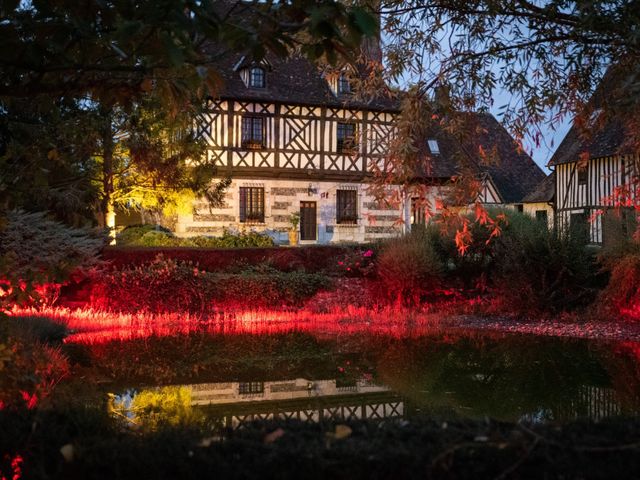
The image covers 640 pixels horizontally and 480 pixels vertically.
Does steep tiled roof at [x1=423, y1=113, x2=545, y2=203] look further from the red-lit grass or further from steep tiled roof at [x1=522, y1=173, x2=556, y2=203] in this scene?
the red-lit grass

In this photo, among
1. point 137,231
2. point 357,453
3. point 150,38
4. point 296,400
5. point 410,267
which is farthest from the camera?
point 137,231

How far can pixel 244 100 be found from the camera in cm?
2508

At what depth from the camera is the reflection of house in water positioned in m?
5.51

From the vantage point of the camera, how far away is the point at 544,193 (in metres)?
27.9

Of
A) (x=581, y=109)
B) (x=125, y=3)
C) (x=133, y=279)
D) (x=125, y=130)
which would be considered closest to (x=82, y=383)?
(x=125, y=3)

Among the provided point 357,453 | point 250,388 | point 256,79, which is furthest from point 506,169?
point 357,453

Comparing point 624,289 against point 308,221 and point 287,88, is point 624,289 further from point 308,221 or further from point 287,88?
point 287,88

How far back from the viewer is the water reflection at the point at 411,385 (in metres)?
5.62

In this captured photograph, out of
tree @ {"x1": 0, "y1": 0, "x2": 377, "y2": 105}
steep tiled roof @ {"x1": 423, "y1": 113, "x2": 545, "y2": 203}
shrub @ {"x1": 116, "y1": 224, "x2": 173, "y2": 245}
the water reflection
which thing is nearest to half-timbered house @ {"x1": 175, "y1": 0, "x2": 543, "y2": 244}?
shrub @ {"x1": 116, "y1": 224, "x2": 173, "y2": 245}

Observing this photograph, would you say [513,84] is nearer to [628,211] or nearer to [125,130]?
[628,211]

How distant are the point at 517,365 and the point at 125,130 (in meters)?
12.7

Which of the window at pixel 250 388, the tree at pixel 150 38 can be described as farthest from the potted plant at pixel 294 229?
the tree at pixel 150 38

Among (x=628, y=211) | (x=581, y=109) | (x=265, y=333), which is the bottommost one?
(x=265, y=333)

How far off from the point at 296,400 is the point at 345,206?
21.3 meters
